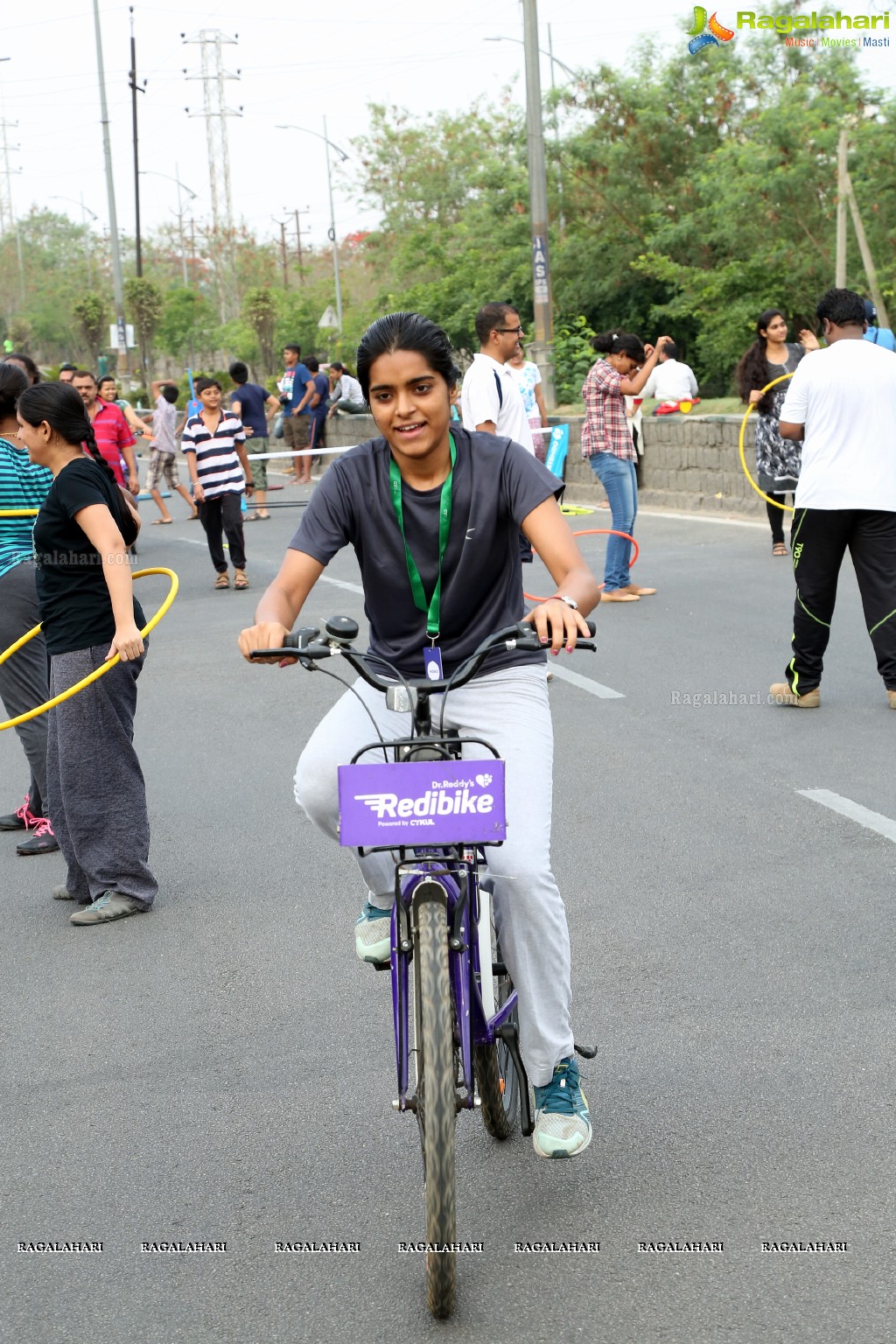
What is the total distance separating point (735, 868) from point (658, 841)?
19.2 inches

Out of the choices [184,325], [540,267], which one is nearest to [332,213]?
[184,325]

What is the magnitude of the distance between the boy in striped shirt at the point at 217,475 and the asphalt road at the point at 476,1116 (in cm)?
748

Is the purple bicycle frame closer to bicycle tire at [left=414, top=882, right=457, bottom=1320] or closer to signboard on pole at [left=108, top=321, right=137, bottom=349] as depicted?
bicycle tire at [left=414, top=882, right=457, bottom=1320]

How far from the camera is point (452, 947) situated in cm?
339

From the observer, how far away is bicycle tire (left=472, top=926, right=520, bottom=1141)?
12.8 feet

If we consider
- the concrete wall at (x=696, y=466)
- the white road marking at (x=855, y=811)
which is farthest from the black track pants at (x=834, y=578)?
the concrete wall at (x=696, y=466)

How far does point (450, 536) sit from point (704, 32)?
2850 cm

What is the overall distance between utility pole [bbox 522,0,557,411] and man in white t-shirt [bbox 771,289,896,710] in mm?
15350

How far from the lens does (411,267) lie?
43375 mm

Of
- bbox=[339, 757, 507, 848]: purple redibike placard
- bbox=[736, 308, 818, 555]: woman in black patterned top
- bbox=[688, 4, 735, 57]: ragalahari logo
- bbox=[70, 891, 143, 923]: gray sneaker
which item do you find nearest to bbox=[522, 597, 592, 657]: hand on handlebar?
bbox=[339, 757, 507, 848]: purple redibike placard

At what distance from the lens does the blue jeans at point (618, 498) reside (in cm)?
1245

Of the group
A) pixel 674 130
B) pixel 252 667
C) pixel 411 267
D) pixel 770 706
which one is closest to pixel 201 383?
pixel 252 667

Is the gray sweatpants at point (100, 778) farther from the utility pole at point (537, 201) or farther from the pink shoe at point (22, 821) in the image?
the utility pole at point (537, 201)

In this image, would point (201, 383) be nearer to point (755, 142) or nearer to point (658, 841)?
point (658, 841)
